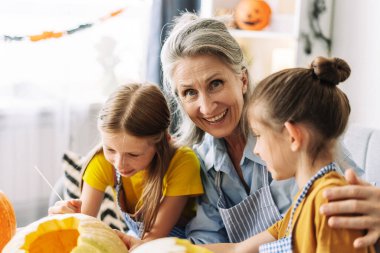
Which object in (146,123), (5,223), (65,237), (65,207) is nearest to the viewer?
(65,237)

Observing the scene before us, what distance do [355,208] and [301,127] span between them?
148 mm

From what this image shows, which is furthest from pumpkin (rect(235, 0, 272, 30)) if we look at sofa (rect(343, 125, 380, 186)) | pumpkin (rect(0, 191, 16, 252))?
pumpkin (rect(0, 191, 16, 252))

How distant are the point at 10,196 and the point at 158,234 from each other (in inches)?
55.3

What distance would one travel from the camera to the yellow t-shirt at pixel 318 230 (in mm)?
765

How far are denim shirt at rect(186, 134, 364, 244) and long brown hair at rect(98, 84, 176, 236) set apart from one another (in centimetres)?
10

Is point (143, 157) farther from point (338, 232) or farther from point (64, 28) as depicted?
point (64, 28)

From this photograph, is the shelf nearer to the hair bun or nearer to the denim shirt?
the denim shirt

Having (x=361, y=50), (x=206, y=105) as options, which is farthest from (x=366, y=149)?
(x=361, y=50)

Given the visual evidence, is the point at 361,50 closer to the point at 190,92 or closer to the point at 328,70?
the point at 190,92

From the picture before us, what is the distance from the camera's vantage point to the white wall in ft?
8.55

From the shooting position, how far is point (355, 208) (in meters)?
0.80

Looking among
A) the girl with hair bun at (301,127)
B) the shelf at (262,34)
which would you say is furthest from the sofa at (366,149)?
the shelf at (262,34)

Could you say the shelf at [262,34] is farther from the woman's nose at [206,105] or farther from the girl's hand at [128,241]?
the girl's hand at [128,241]

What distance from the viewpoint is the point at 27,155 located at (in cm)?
242
